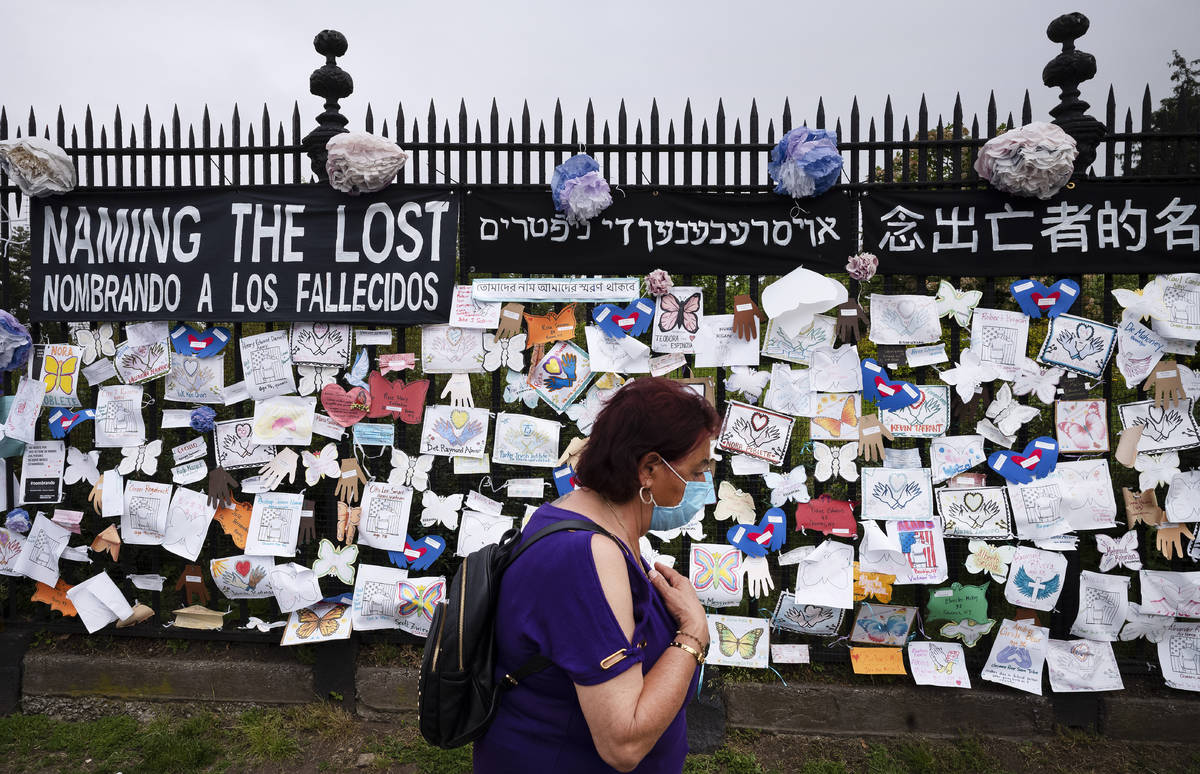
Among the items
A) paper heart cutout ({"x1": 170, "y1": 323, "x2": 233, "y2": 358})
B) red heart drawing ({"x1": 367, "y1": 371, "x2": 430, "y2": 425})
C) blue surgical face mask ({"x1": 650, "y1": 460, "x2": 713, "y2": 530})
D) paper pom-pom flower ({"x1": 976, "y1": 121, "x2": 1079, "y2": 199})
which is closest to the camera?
blue surgical face mask ({"x1": 650, "y1": 460, "x2": 713, "y2": 530})

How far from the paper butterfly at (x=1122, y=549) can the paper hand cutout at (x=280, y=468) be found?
443cm

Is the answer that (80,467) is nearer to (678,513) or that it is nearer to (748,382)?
(678,513)

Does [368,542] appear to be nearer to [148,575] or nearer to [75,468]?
[148,575]

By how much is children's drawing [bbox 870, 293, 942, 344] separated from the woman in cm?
225

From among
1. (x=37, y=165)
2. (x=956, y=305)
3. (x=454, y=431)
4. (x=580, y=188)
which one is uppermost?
(x=37, y=165)

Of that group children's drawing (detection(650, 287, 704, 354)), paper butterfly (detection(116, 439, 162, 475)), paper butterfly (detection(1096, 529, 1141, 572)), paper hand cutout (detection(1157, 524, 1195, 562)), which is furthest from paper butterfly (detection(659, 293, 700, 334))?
paper butterfly (detection(116, 439, 162, 475))

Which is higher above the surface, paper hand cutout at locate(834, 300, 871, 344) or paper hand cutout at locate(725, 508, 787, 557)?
paper hand cutout at locate(834, 300, 871, 344)

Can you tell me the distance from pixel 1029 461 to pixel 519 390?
109 inches

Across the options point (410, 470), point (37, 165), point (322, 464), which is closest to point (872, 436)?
point (410, 470)

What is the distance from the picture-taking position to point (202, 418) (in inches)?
155

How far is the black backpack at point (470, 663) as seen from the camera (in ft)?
5.47

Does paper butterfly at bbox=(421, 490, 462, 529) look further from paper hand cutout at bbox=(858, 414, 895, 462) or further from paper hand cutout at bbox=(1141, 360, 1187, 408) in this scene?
paper hand cutout at bbox=(1141, 360, 1187, 408)

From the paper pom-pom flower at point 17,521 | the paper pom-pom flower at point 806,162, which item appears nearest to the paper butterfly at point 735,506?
the paper pom-pom flower at point 806,162

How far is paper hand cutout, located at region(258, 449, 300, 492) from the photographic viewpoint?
3959mm
